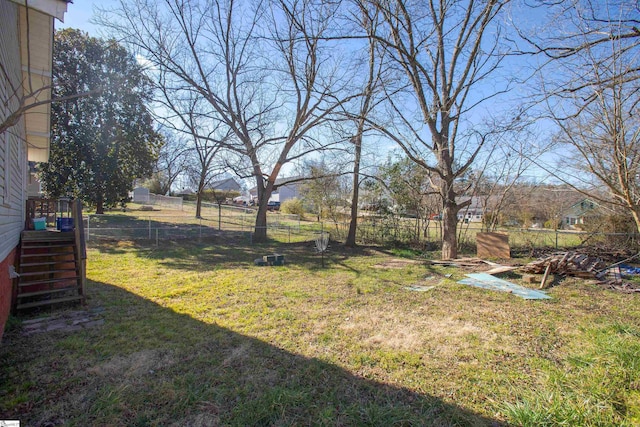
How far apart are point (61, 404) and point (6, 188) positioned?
387 centimetres

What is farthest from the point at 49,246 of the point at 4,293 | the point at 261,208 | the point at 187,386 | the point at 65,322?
the point at 261,208

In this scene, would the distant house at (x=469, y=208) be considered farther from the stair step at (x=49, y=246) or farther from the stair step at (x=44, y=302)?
the stair step at (x=49, y=246)

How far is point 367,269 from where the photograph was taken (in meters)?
8.66

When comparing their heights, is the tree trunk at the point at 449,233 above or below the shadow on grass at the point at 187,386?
above

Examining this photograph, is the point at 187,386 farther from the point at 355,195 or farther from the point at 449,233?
the point at 355,195

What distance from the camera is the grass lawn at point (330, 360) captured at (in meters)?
2.45

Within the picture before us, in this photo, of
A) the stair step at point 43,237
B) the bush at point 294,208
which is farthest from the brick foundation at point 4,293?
the bush at point 294,208

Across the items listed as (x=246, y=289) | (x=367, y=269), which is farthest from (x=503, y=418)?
(x=367, y=269)

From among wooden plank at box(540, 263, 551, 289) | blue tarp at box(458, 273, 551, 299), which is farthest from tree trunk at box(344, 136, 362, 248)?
wooden plank at box(540, 263, 551, 289)

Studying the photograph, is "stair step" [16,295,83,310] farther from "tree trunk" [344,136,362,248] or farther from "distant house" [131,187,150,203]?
"distant house" [131,187,150,203]

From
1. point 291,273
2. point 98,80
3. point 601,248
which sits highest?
point 98,80

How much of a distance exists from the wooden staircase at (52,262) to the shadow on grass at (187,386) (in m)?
1.30

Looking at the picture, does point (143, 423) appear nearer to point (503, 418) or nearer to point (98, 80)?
point (503, 418)

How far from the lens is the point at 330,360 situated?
3.32 metres
